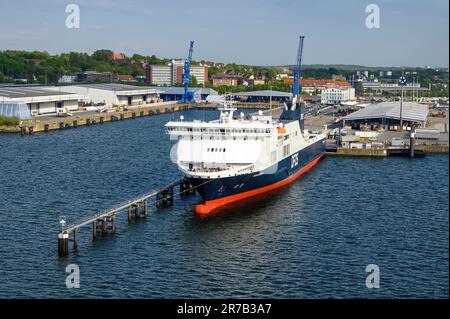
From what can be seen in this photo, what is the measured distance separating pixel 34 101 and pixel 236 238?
52917mm

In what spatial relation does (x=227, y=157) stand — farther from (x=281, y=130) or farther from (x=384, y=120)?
(x=384, y=120)

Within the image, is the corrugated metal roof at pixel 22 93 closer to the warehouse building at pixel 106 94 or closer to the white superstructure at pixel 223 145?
the warehouse building at pixel 106 94

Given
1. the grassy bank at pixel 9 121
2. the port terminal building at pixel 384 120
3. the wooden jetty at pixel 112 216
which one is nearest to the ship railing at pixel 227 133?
the wooden jetty at pixel 112 216

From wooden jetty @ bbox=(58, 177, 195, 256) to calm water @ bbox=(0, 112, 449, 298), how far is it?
47 centimetres

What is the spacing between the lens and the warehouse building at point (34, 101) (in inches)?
2817

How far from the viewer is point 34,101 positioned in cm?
7581

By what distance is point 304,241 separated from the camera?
27.7 m

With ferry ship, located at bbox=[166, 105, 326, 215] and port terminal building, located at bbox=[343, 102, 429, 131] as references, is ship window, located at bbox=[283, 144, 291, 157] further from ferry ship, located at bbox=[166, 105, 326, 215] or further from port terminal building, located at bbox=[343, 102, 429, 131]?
port terminal building, located at bbox=[343, 102, 429, 131]

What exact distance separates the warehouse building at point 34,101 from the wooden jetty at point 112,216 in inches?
1586

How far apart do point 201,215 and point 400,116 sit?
40.4 m

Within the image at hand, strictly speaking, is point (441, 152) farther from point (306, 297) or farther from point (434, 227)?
point (306, 297)

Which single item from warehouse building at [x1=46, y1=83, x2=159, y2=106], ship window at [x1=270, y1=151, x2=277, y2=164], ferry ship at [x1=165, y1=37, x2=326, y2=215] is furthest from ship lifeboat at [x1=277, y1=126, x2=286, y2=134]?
warehouse building at [x1=46, y1=83, x2=159, y2=106]

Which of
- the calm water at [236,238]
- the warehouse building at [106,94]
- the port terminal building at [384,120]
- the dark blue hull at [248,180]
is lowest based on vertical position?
the calm water at [236,238]
